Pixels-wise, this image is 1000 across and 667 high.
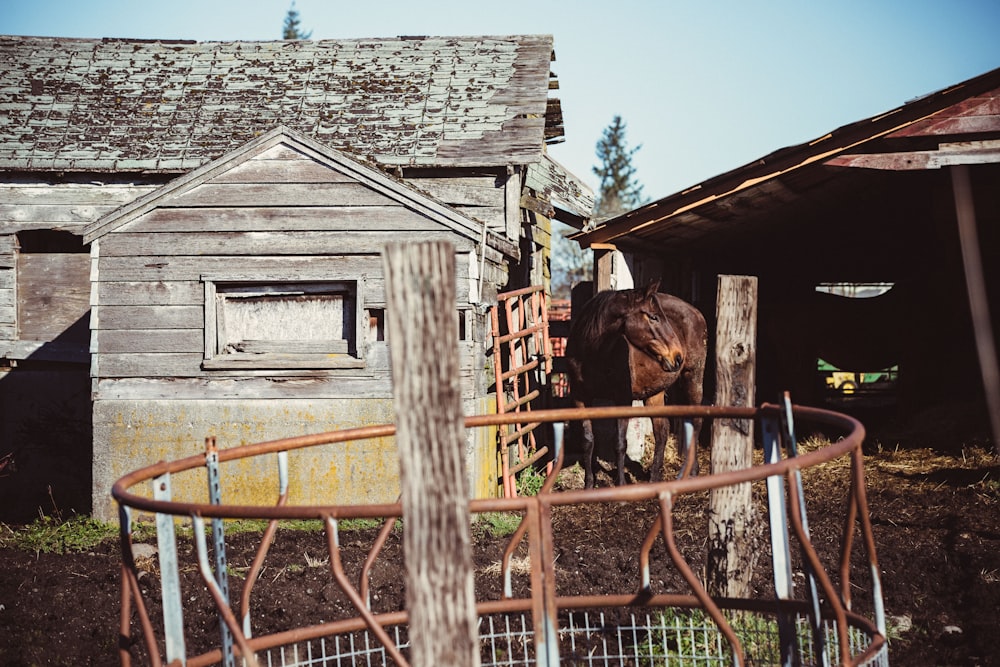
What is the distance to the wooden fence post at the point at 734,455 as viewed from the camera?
16.6 ft

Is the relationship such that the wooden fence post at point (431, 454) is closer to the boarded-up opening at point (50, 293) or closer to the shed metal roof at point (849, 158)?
the shed metal roof at point (849, 158)

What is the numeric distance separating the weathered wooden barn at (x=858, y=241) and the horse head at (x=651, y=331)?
2.34ft

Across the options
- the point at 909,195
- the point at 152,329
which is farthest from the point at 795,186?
the point at 152,329

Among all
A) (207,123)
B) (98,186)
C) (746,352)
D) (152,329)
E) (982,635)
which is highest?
(207,123)

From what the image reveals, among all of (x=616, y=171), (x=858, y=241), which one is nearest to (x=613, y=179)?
(x=616, y=171)

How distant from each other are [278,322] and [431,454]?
285 inches

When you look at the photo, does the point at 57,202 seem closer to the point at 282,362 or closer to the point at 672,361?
the point at 282,362

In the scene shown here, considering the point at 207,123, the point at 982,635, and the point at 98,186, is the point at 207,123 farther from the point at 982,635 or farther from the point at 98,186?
the point at 982,635

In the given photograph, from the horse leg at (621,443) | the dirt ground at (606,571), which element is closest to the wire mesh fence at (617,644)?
the dirt ground at (606,571)

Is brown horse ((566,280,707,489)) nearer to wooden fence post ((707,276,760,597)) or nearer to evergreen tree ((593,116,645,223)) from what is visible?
wooden fence post ((707,276,760,597))

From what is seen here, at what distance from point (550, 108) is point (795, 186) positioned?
6103 millimetres

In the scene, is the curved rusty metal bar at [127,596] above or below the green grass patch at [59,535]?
above

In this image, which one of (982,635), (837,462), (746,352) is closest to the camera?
(982,635)

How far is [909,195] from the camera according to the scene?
1112 centimetres
